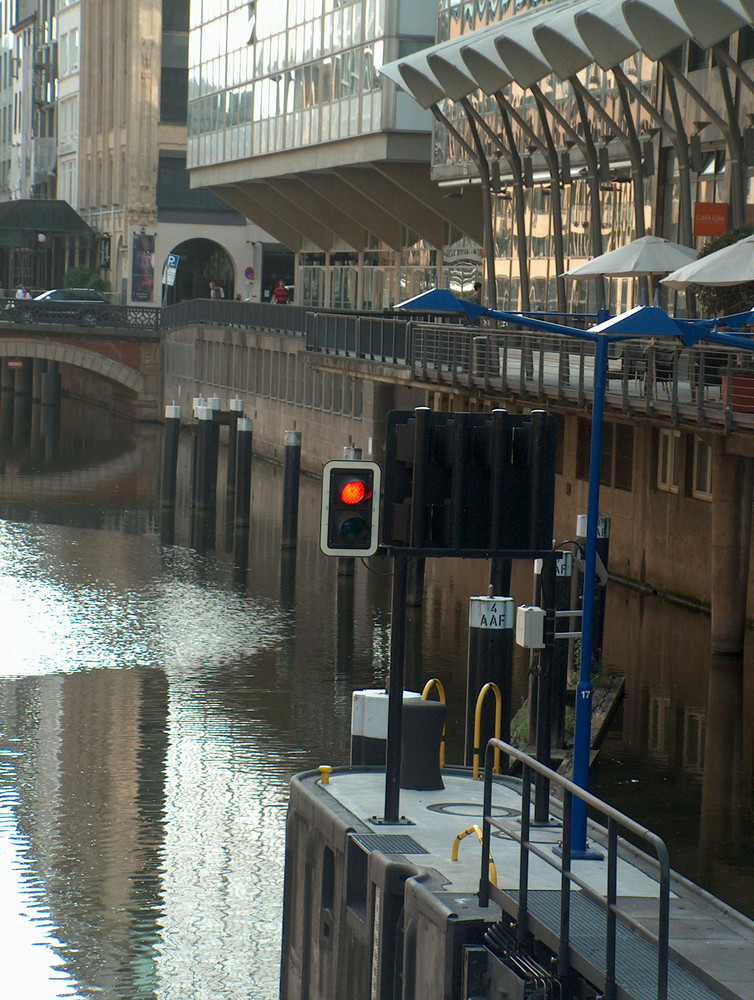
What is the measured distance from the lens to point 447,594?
29672 mm

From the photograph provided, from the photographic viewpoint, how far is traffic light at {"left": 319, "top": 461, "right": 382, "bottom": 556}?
32.7 feet

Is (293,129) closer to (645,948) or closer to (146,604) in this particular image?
(146,604)

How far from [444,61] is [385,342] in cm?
572

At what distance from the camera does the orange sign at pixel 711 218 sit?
28.5 meters

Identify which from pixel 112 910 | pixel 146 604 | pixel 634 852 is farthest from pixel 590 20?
pixel 634 852

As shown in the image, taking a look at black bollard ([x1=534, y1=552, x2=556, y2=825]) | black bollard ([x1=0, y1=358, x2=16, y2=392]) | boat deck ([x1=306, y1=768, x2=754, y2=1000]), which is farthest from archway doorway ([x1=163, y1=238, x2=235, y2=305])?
boat deck ([x1=306, y1=768, x2=754, y2=1000])

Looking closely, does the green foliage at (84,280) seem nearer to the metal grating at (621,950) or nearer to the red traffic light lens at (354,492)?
the red traffic light lens at (354,492)

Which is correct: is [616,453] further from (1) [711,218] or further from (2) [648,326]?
(2) [648,326]

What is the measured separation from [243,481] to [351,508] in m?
27.0

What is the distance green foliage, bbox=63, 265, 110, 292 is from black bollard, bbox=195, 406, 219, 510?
41.7 m

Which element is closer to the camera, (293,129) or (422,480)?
(422,480)

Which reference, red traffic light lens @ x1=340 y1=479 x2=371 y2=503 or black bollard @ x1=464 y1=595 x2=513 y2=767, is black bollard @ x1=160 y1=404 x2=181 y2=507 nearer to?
black bollard @ x1=464 y1=595 x2=513 y2=767

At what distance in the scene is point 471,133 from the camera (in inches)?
1577

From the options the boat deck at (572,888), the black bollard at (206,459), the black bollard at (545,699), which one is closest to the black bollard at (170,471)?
the black bollard at (206,459)
